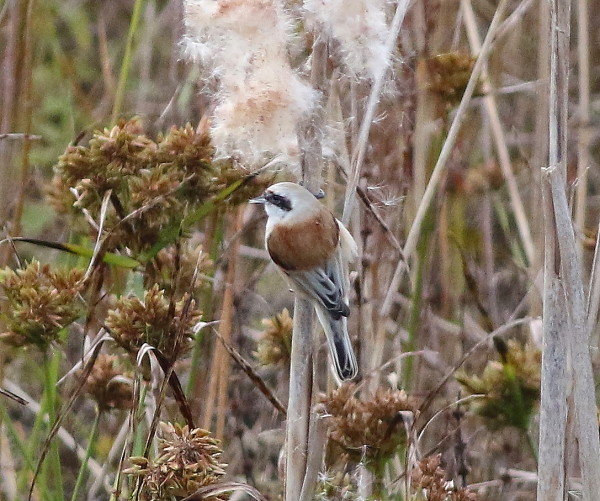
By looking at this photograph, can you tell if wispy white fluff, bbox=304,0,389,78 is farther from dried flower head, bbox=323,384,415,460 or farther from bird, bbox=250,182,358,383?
dried flower head, bbox=323,384,415,460

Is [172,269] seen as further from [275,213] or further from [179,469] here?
[179,469]

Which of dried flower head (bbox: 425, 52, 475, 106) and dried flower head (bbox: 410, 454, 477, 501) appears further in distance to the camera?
dried flower head (bbox: 425, 52, 475, 106)

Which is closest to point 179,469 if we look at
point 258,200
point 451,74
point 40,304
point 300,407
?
point 300,407

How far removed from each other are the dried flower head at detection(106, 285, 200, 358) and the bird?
11.5 inches

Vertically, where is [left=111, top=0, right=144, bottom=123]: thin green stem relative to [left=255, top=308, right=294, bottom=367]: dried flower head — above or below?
above

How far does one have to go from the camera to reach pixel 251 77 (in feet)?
4.70

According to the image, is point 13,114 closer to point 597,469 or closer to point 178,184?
point 178,184

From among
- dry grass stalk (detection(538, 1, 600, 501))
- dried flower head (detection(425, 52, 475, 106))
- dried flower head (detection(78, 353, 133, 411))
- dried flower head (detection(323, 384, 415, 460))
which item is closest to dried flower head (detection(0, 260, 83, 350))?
dried flower head (detection(78, 353, 133, 411))

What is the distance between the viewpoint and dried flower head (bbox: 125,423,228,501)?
1.13 metres

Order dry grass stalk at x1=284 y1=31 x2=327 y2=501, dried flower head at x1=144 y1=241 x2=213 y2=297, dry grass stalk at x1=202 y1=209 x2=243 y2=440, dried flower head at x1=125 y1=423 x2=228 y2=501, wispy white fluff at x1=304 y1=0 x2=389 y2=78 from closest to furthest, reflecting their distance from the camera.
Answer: dried flower head at x1=125 y1=423 x2=228 y2=501, dry grass stalk at x1=284 y1=31 x2=327 y2=501, wispy white fluff at x1=304 y1=0 x2=389 y2=78, dried flower head at x1=144 y1=241 x2=213 y2=297, dry grass stalk at x1=202 y1=209 x2=243 y2=440

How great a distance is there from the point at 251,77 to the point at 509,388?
0.71 m

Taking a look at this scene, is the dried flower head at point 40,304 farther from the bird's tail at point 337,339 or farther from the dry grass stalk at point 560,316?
the dry grass stalk at point 560,316

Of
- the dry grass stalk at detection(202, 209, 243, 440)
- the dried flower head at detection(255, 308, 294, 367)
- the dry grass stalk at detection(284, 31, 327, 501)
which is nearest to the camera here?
the dry grass stalk at detection(284, 31, 327, 501)

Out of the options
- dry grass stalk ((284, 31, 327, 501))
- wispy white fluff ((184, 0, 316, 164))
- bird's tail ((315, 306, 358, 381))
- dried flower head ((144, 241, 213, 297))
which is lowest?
dry grass stalk ((284, 31, 327, 501))
